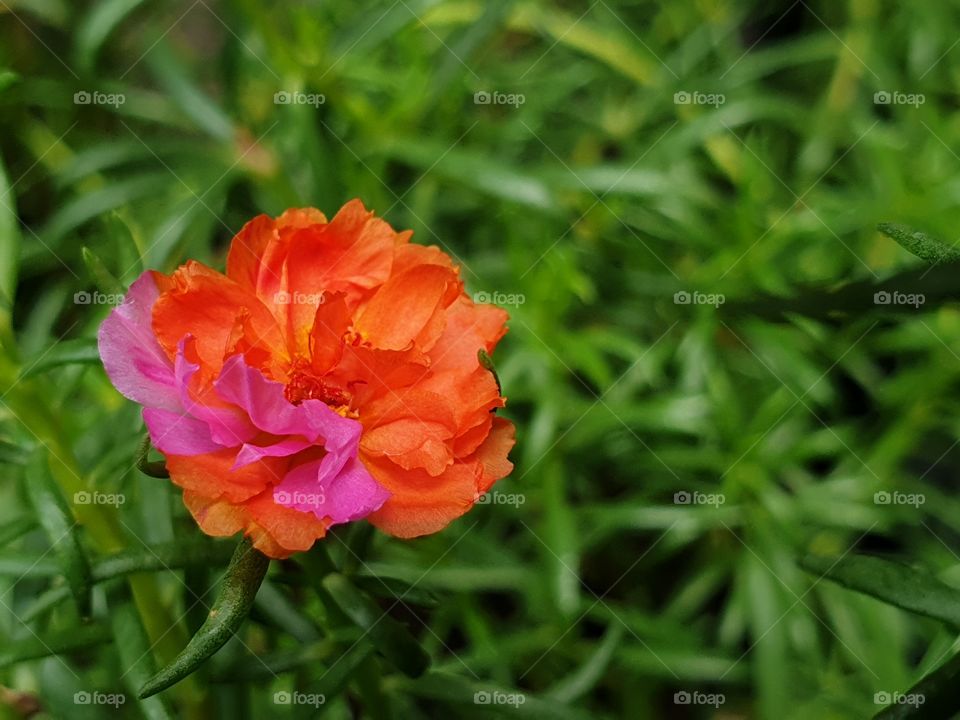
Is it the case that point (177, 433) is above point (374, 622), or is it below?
above

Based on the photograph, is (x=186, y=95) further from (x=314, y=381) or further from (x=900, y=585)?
(x=900, y=585)

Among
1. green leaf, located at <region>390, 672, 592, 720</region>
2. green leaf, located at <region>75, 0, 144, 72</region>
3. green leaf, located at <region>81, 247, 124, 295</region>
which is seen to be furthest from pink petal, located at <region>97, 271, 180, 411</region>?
green leaf, located at <region>75, 0, 144, 72</region>

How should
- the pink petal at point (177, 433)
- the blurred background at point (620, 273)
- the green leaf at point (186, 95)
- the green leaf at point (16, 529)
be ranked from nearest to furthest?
the pink petal at point (177, 433), the green leaf at point (16, 529), the blurred background at point (620, 273), the green leaf at point (186, 95)

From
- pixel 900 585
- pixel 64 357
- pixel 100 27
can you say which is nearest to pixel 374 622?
pixel 64 357

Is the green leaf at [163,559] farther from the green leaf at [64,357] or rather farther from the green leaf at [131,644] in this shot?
the green leaf at [64,357]

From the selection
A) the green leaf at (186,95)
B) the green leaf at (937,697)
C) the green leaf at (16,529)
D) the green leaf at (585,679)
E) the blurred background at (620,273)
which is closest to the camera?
the green leaf at (937,697)

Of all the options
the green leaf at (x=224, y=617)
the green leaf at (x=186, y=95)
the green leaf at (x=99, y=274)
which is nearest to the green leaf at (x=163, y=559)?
the green leaf at (x=224, y=617)

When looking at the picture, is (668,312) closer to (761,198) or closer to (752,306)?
(761,198)
